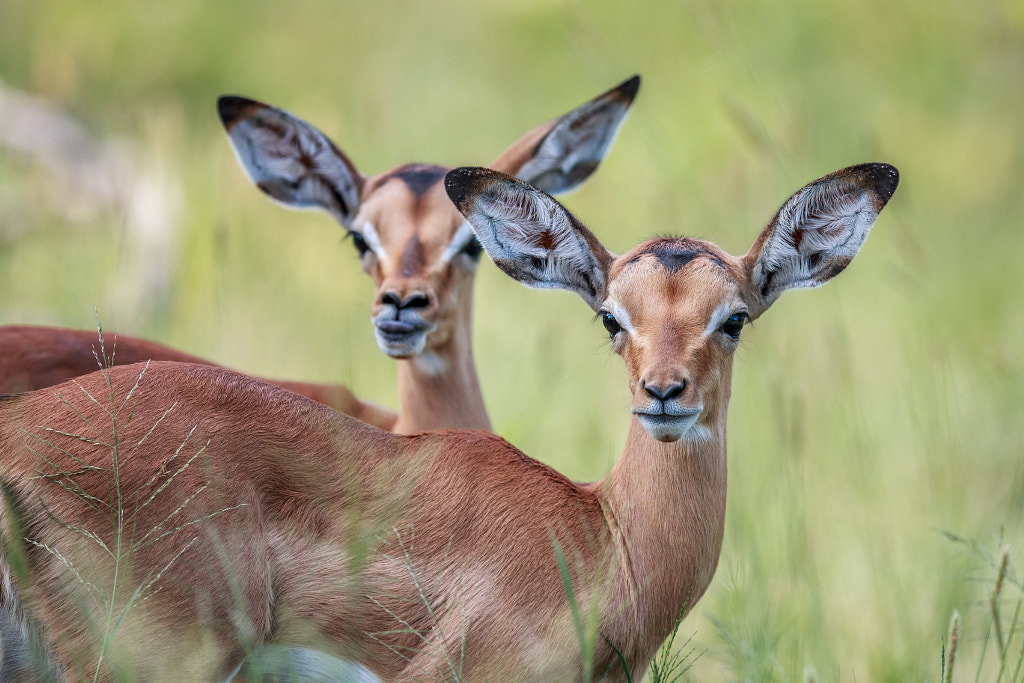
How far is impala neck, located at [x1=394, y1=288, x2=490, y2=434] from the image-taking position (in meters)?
5.98

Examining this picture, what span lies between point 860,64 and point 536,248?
947 centimetres

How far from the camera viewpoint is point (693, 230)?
381 inches

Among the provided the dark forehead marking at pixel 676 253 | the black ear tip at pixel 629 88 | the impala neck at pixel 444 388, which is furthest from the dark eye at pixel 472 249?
the dark forehead marking at pixel 676 253

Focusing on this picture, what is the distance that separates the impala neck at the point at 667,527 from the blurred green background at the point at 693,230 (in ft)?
1.31

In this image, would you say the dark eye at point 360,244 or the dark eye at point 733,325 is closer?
the dark eye at point 733,325

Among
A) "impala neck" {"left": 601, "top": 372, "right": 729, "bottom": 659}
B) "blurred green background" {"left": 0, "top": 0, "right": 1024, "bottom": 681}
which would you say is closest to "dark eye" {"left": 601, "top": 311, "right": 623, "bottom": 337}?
"impala neck" {"left": 601, "top": 372, "right": 729, "bottom": 659}

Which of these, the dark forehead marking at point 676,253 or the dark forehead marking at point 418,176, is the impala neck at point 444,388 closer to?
the dark forehead marking at point 418,176

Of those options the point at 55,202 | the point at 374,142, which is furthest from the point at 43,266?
the point at 374,142

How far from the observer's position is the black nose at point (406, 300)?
548 centimetres

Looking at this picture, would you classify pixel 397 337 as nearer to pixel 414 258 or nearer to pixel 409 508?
pixel 414 258

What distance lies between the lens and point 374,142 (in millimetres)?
12297

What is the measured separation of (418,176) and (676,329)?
248 cm

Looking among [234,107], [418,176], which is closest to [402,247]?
[418,176]

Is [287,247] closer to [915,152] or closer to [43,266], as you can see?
[43,266]
